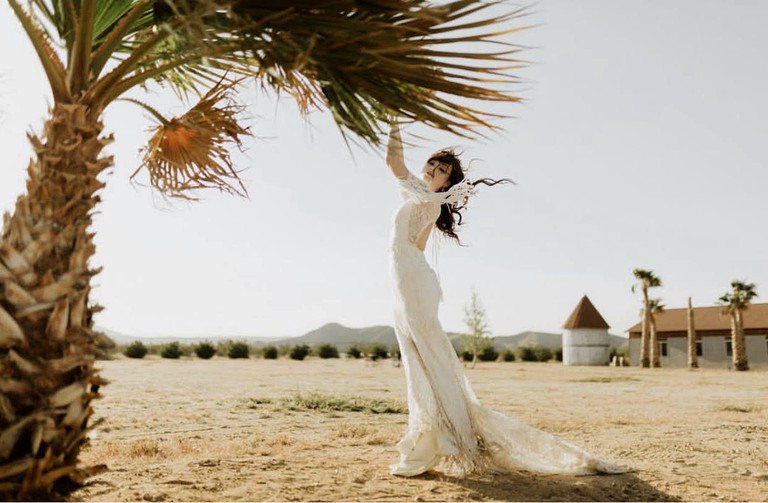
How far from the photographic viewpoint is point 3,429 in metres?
2.75

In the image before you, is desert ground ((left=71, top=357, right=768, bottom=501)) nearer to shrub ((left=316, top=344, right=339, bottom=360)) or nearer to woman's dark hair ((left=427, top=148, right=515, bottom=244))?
woman's dark hair ((left=427, top=148, right=515, bottom=244))

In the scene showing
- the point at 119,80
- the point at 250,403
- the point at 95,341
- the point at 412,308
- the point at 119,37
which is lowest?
the point at 250,403

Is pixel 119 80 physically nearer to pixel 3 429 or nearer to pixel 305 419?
pixel 3 429

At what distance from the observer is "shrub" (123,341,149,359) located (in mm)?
38062

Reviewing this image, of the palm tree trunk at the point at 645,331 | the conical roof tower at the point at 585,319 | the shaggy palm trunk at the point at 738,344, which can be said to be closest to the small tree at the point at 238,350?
the conical roof tower at the point at 585,319

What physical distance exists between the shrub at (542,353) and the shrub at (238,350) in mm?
28563

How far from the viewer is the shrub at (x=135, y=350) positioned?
38.1 m

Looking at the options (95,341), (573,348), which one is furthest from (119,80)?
(573,348)

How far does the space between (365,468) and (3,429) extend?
2799 millimetres

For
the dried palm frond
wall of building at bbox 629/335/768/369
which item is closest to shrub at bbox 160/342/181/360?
the dried palm frond

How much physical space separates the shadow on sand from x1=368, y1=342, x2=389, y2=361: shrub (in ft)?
132

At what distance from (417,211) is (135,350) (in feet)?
123

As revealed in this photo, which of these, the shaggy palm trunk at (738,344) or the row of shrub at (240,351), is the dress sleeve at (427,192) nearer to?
the row of shrub at (240,351)

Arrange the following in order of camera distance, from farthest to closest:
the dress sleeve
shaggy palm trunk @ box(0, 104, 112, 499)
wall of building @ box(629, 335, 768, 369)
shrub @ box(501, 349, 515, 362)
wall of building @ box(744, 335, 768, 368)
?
shrub @ box(501, 349, 515, 362), wall of building @ box(629, 335, 768, 369), wall of building @ box(744, 335, 768, 368), the dress sleeve, shaggy palm trunk @ box(0, 104, 112, 499)
